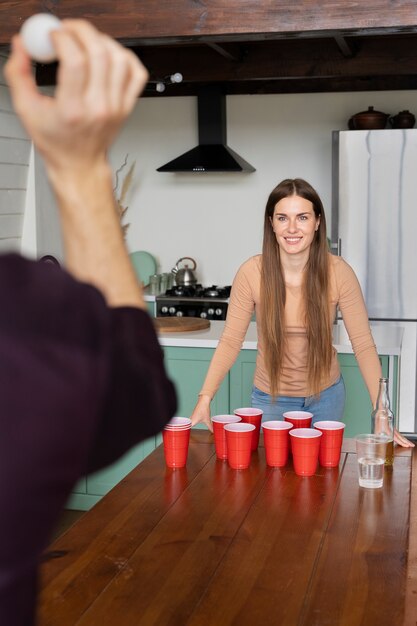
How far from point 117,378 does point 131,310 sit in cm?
7

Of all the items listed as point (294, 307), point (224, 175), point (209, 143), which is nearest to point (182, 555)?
point (294, 307)

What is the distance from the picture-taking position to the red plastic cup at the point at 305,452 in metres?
2.34

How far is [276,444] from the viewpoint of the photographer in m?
2.42

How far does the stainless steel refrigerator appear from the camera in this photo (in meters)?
5.77

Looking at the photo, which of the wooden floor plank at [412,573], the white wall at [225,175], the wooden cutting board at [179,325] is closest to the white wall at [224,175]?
the white wall at [225,175]

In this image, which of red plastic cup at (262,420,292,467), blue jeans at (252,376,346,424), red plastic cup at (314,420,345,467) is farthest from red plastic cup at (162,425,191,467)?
blue jeans at (252,376,346,424)

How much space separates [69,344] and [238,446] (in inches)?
73.6

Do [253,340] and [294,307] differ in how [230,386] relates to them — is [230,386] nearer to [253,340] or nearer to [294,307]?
[253,340]

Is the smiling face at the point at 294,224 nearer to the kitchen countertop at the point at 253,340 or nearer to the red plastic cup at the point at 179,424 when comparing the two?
the red plastic cup at the point at 179,424

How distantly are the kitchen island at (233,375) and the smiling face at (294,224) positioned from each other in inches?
42.6

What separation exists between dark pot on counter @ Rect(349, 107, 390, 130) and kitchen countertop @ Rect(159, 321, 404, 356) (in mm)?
1961

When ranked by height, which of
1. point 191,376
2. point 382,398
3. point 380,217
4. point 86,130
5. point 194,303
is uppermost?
point 380,217

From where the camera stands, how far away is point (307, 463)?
2.36m

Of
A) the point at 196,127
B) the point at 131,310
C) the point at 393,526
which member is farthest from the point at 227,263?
the point at 131,310
